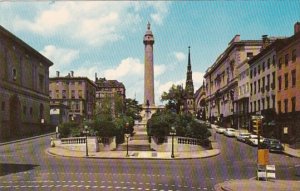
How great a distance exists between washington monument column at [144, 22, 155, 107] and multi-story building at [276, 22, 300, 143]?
3177 centimetres

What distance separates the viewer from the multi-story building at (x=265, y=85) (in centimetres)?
6400

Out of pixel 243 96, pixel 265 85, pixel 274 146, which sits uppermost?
pixel 265 85

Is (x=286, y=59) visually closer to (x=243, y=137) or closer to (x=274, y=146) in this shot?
(x=243, y=137)

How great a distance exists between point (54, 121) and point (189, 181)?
289 ft

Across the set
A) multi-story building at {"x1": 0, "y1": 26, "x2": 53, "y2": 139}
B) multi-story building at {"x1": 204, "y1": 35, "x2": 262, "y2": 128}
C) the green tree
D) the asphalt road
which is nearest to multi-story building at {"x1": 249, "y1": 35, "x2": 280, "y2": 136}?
multi-story building at {"x1": 204, "y1": 35, "x2": 262, "y2": 128}

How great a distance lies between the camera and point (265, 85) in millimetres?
68500

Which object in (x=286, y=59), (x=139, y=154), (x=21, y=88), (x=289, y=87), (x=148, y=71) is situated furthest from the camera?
(x=148, y=71)

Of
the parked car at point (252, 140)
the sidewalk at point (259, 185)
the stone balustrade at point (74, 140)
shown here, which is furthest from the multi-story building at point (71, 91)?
the sidewalk at point (259, 185)

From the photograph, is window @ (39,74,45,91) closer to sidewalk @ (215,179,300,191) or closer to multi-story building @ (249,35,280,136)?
multi-story building @ (249,35,280,136)

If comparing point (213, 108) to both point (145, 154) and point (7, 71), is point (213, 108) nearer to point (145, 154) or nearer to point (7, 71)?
point (7, 71)

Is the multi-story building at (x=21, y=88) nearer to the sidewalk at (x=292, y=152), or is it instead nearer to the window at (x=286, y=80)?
the window at (x=286, y=80)

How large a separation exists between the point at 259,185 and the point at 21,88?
62.3 m

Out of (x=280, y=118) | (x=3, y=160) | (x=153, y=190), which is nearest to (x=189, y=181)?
(x=153, y=190)

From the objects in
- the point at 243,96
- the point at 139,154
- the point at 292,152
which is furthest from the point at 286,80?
the point at 139,154
